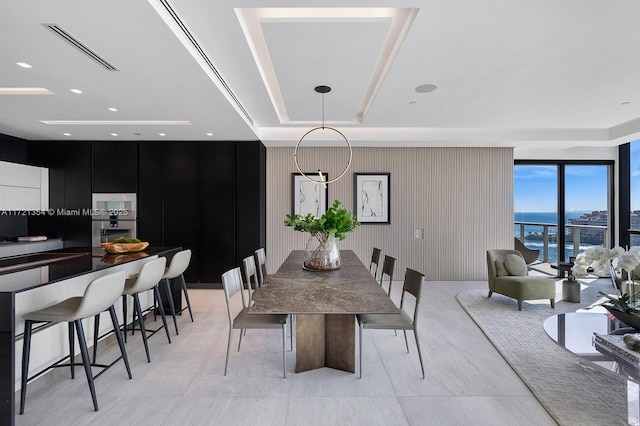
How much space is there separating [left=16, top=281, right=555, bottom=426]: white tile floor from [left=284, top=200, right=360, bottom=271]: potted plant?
2.85 feet

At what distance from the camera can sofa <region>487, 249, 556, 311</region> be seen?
13.3ft

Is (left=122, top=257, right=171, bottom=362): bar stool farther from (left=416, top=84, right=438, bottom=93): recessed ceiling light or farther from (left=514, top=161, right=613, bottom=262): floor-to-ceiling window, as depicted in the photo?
(left=514, top=161, right=613, bottom=262): floor-to-ceiling window

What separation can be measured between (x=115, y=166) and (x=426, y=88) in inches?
187

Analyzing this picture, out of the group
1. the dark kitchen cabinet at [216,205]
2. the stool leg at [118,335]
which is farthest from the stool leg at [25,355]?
the dark kitchen cabinet at [216,205]

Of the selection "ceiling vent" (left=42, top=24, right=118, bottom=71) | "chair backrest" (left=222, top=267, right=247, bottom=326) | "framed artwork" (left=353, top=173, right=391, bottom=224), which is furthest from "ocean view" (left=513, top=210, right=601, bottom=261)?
"ceiling vent" (left=42, top=24, right=118, bottom=71)

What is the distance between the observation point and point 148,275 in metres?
2.74

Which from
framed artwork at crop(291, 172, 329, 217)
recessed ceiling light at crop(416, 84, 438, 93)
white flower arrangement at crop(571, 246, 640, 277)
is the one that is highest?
recessed ceiling light at crop(416, 84, 438, 93)

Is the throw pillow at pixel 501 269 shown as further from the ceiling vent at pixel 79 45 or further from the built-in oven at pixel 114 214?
the built-in oven at pixel 114 214

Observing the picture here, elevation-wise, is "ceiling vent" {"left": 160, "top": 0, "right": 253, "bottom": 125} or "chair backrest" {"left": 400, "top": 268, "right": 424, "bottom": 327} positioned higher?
"ceiling vent" {"left": 160, "top": 0, "right": 253, "bottom": 125}

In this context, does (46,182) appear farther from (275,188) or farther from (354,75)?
(354,75)

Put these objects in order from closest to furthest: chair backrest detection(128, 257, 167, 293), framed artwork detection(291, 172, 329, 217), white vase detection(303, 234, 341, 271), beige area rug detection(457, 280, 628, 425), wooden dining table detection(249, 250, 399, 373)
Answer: wooden dining table detection(249, 250, 399, 373) → beige area rug detection(457, 280, 628, 425) → chair backrest detection(128, 257, 167, 293) → white vase detection(303, 234, 341, 271) → framed artwork detection(291, 172, 329, 217)

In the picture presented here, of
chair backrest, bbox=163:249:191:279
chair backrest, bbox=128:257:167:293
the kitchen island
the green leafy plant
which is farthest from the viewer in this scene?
chair backrest, bbox=163:249:191:279

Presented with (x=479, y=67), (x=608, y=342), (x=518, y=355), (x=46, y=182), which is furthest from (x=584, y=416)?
(x=46, y=182)

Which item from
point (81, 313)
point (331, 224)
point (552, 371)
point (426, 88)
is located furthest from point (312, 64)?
point (552, 371)
